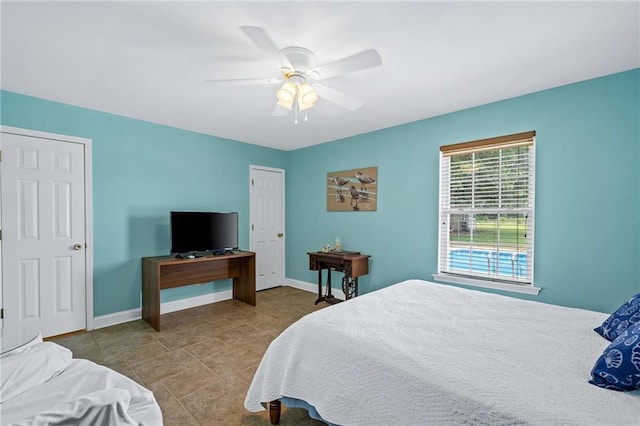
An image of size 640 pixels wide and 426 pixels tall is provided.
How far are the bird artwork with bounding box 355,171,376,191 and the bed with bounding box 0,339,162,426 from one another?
3.56m

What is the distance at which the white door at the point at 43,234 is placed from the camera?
9.37 feet

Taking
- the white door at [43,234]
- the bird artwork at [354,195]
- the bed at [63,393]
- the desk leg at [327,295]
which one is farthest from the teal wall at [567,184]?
the white door at [43,234]

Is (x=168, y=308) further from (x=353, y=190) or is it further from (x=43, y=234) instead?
(x=353, y=190)

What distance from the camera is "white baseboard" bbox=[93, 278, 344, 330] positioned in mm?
3406

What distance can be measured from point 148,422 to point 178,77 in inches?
97.4

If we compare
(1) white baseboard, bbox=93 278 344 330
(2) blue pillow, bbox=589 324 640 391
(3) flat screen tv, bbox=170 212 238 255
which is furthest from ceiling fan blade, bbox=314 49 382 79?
(1) white baseboard, bbox=93 278 344 330

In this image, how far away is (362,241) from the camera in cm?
429

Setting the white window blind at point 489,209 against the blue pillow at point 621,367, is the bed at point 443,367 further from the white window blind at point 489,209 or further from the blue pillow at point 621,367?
the white window blind at point 489,209

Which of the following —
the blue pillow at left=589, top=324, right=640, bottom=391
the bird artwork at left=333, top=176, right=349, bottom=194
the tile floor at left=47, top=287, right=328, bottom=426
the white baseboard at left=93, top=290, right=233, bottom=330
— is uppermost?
Answer: the bird artwork at left=333, top=176, right=349, bottom=194

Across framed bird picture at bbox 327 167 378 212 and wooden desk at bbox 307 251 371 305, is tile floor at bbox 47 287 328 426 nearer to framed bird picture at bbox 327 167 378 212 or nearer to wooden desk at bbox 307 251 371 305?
wooden desk at bbox 307 251 371 305

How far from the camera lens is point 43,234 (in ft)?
9.98

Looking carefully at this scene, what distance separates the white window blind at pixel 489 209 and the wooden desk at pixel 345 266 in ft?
3.36

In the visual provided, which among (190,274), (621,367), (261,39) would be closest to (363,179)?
(190,274)

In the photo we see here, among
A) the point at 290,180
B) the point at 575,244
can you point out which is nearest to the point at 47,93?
the point at 290,180
